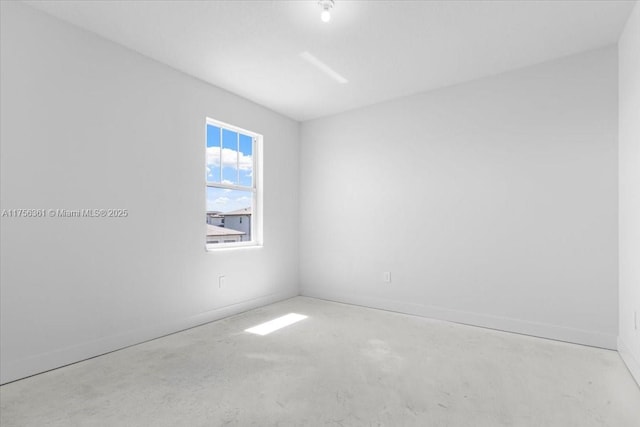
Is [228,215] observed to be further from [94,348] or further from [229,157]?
[94,348]

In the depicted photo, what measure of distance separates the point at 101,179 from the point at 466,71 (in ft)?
11.9

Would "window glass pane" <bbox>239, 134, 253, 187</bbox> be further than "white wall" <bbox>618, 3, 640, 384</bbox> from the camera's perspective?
Yes

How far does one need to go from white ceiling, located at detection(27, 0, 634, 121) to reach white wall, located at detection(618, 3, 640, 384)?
280 mm

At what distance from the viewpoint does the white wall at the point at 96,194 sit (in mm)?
2324

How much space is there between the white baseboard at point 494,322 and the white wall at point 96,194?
1808 millimetres

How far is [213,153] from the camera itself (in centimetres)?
384

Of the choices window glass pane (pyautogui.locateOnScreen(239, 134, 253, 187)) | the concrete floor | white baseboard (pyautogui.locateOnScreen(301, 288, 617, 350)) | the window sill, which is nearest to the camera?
the concrete floor

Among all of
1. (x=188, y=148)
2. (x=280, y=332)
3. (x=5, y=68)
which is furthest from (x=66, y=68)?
(x=280, y=332)

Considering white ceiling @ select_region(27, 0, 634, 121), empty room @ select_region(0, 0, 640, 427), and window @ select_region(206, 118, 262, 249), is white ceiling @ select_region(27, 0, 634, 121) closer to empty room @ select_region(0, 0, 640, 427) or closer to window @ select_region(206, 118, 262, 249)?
empty room @ select_region(0, 0, 640, 427)

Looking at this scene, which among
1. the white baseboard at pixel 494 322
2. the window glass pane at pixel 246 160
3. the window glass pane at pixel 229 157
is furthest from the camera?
the window glass pane at pixel 246 160

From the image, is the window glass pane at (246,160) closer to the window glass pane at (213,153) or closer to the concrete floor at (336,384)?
the window glass pane at (213,153)

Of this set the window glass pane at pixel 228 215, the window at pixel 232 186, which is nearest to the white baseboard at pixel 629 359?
the window at pixel 232 186

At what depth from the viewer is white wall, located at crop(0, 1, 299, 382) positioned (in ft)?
7.63

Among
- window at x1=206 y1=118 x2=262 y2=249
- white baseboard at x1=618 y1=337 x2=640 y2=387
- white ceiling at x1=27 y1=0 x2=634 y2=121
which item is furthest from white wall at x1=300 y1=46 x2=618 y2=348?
window at x1=206 y1=118 x2=262 y2=249
